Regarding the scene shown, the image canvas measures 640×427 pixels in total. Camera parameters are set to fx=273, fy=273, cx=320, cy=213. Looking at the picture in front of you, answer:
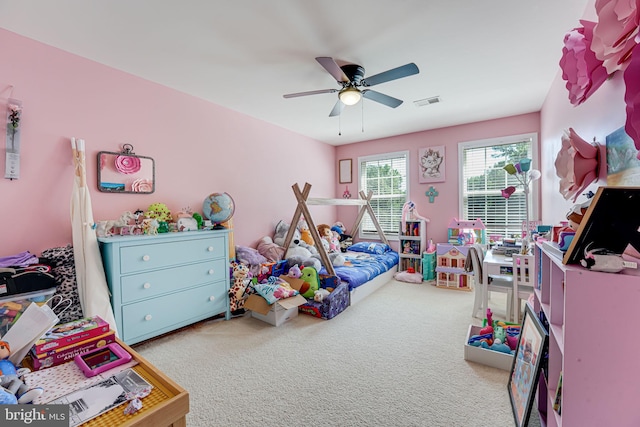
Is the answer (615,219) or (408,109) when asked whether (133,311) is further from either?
(408,109)

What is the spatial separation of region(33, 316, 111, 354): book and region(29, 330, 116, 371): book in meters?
0.01

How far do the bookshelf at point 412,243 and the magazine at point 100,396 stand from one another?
14.8ft

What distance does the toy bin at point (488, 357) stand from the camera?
2.09m

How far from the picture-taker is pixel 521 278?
261 cm

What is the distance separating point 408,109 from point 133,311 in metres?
3.97

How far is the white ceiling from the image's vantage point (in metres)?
1.90

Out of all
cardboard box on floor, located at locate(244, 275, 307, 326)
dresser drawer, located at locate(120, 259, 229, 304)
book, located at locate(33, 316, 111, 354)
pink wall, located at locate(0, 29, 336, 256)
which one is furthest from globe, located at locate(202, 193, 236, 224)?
book, located at locate(33, 316, 111, 354)

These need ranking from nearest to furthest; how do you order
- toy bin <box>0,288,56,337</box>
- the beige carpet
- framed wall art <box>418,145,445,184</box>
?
toy bin <box>0,288,56,337</box> < the beige carpet < framed wall art <box>418,145,445,184</box>

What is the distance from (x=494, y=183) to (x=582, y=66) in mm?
3724

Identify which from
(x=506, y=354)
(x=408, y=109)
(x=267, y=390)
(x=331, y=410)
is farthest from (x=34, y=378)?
(x=408, y=109)

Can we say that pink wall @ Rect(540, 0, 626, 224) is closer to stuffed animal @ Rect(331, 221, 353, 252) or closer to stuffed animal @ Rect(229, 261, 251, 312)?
stuffed animal @ Rect(331, 221, 353, 252)

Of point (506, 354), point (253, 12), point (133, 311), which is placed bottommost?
point (506, 354)

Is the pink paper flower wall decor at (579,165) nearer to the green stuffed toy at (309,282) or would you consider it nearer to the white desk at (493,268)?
the white desk at (493,268)

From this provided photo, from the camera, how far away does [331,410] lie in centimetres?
173
